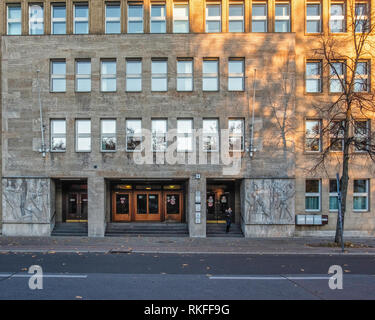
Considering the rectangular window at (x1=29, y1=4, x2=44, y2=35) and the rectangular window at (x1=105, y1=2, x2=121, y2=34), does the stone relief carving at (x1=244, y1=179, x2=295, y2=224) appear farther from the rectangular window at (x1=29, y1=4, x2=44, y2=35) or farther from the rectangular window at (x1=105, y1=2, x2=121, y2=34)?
the rectangular window at (x1=29, y1=4, x2=44, y2=35)

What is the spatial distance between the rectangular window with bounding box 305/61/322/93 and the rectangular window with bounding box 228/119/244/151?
4.74m

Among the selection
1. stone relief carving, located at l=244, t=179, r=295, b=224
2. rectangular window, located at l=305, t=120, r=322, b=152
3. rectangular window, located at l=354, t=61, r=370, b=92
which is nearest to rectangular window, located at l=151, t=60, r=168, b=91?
stone relief carving, located at l=244, t=179, r=295, b=224

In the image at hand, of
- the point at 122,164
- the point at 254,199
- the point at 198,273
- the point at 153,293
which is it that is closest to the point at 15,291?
the point at 153,293

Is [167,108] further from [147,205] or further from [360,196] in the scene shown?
[360,196]

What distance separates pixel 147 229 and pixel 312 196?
9985 mm

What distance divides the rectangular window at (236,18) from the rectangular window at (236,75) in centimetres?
195

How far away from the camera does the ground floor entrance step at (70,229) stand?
18.4 metres

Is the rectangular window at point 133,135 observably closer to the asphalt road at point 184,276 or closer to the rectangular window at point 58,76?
the rectangular window at point 58,76

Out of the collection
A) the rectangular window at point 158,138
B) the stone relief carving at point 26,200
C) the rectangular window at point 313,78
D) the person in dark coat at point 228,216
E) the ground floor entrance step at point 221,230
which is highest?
the rectangular window at point 313,78

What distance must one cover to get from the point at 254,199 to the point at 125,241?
7.44m

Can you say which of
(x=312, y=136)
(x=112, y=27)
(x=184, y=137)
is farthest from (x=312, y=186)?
(x=112, y=27)

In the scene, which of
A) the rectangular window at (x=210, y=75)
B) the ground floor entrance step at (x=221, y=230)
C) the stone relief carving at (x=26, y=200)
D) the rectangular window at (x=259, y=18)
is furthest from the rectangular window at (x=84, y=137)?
the rectangular window at (x=259, y=18)

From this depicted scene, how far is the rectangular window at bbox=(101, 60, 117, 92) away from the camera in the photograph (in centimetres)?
1878
